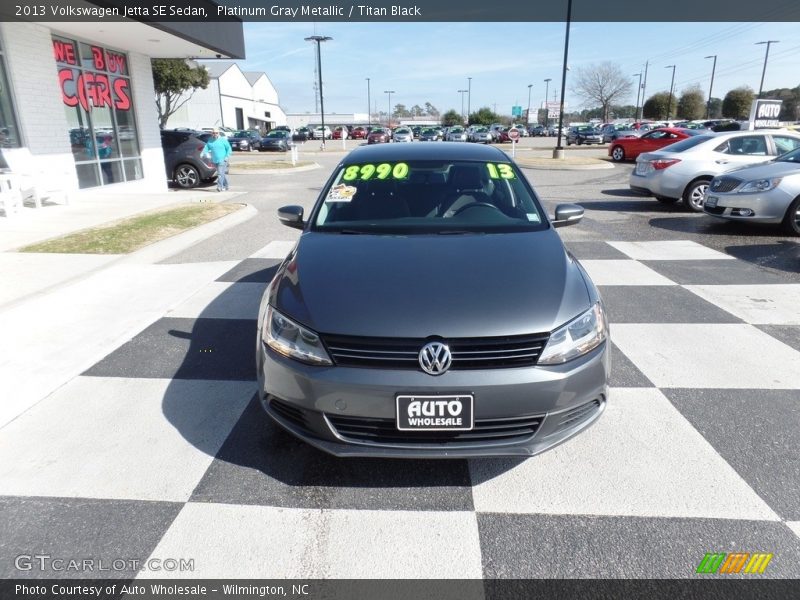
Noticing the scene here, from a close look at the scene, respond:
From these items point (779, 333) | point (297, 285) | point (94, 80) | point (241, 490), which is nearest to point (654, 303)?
point (779, 333)

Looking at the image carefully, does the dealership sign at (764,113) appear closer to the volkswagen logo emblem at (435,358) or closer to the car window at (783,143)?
the car window at (783,143)

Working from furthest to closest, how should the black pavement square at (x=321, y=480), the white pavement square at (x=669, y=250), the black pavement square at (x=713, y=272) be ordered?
the white pavement square at (x=669, y=250), the black pavement square at (x=713, y=272), the black pavement square at (x=321, y=480)

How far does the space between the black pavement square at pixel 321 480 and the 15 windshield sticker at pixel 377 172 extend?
206 centimetres

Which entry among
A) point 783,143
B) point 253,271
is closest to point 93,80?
point 253,271

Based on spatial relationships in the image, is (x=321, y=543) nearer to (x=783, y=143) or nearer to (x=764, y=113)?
(x=783, y=143)

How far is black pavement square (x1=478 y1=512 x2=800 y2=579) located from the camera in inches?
86.4

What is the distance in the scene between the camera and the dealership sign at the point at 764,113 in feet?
72.0

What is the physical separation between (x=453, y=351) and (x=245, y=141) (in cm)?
4043

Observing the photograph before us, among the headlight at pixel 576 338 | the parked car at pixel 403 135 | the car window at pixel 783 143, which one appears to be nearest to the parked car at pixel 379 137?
the parked car at pixel 403 135

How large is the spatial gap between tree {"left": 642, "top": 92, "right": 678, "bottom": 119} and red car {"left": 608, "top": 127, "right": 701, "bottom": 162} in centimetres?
6295

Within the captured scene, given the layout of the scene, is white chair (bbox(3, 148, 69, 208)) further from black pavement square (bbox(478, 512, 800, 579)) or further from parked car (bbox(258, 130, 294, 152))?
parked car (bbox(258, 130, 294, 152))

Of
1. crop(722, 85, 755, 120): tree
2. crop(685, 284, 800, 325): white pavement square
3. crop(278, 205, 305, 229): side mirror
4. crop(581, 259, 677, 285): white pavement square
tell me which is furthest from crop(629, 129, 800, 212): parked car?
crop(722, 85, 755, 120): tree

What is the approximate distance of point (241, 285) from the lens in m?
6.10

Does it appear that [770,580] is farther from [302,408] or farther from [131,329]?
[131,329]
